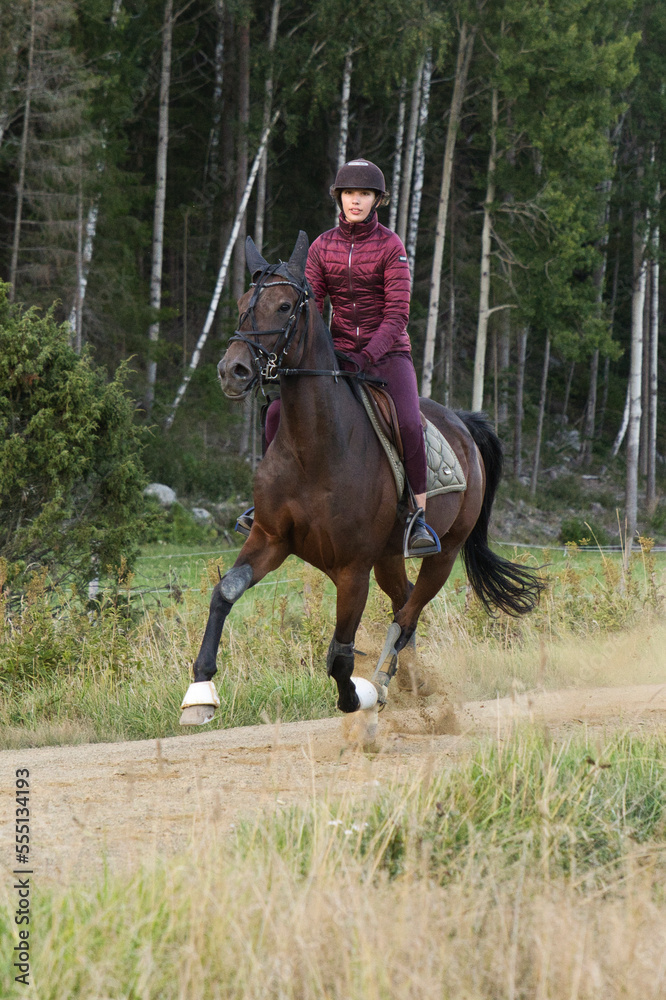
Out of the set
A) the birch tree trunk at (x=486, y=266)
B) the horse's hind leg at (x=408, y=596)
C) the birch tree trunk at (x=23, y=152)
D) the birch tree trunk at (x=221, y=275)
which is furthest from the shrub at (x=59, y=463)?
the birch tree trunk at (x=221, y=275)

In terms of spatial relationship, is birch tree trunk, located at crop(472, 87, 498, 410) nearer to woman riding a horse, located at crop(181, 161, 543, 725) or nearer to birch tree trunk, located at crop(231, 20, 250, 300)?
birch tree trunk, located at crop(231, 20, 250, 300)

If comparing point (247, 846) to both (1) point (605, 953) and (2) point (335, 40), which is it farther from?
(2) point (335, 40)

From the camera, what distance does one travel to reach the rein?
16.0 feet

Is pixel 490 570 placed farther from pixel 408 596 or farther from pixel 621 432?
pixel 621 432

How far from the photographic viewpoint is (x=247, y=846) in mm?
3670

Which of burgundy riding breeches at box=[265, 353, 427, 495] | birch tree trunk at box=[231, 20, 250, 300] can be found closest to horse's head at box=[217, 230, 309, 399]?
burgundy riding breeches at box=[265, 353, 427, 495]

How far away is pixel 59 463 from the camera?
8.75 metres

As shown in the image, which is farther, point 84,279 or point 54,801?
point 84,279

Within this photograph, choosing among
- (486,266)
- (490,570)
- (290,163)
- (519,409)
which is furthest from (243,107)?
(490,570)

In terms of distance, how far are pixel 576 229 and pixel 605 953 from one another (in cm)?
2196

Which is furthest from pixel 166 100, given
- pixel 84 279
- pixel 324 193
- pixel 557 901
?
pixel 557 901

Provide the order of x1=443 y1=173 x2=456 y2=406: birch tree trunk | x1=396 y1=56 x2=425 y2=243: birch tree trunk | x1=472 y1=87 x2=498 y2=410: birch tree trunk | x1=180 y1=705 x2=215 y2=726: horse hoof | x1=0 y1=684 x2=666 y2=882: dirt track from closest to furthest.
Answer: x1=0 y1=684 x2=666 y2=882: dirt track < x1=180 y1=705 x2=215 y2=726: horse hoof < x1=472 y1=87 x2=498 y2=410: birch tree trunk < x1=396 y1=56 x2=425 y2=243: birch tree trunk < x1=443 y1=173 x2=456 y2=406: birch tree trunk

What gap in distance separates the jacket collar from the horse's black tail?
2.56 m

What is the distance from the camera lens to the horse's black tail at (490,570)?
810 cm
